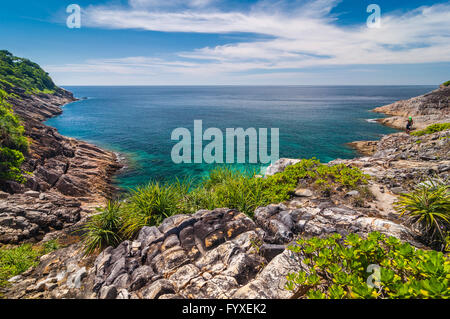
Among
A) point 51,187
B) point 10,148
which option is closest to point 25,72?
point 10,148

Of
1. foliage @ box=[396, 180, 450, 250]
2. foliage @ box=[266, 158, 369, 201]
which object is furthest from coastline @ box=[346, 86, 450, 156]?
foliage @ box=[396, 180, 450, 250]

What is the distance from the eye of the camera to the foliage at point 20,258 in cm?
713

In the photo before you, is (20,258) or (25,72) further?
(25,72)

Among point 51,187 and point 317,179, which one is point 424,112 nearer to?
point 317,179

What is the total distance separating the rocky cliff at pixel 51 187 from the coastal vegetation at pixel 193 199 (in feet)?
21.7

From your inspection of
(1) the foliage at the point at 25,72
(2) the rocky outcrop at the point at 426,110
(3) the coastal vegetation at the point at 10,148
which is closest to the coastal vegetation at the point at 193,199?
(3) the coastal vegetation at the point at 10,148

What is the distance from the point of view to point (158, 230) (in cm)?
727

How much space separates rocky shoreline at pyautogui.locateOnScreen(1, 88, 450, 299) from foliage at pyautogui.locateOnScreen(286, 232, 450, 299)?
0.95 meters

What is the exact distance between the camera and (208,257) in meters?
5.68

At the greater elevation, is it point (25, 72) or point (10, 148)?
point (25, 72)

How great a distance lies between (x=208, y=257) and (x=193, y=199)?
14.0 feet

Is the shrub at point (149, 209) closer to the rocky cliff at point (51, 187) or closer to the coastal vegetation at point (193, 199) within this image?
the coastal vegetation at point (193, 199)

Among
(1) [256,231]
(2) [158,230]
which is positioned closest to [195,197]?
(2) [158,230]
